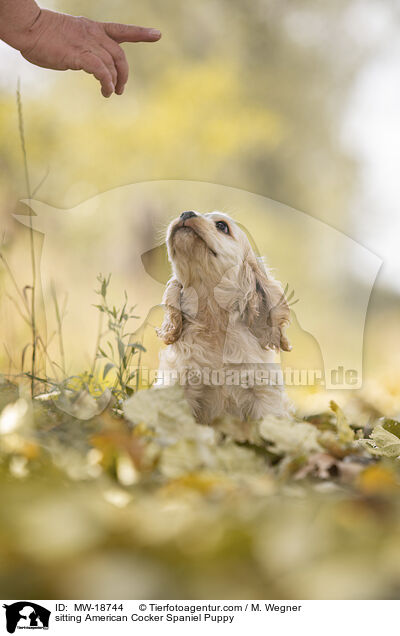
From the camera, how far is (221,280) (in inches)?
68.8

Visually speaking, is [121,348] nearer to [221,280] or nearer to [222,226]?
[221,280]

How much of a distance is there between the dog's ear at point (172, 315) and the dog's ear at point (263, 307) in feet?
0.63

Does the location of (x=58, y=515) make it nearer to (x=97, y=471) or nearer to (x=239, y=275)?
(x=97, y=471)

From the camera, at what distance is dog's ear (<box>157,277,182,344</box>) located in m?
1.72

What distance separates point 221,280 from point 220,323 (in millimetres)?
131

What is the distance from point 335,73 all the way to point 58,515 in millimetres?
4503

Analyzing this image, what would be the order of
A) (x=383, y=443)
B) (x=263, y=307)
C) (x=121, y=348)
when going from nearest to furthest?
1. (x=383, y=443)
2. (x=121, y=348)
3. (x=263, y=307)

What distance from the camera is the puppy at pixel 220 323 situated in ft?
5.32

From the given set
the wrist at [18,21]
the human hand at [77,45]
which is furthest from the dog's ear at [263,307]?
the wrist at [18,21]

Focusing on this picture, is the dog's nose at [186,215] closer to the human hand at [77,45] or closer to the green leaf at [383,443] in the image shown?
the human hand at [77,45]

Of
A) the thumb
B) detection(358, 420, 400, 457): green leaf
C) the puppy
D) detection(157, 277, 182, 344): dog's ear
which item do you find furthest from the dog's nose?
detection(358, 420, 400, 457): green leaf
